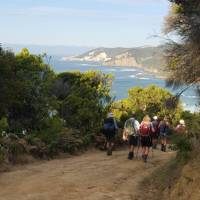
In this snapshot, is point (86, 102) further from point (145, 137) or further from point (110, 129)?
point (145, 137)

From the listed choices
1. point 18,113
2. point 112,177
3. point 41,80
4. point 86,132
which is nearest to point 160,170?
point 112,177

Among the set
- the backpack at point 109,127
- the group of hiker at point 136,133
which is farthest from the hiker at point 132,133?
the backpack at point 109,127

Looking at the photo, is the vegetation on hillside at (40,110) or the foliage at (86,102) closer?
the vegetation on hillside at (40,110)

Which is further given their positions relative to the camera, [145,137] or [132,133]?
[132,133]

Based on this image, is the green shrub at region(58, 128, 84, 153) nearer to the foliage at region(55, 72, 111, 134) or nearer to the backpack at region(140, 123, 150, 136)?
the foliage at region(55, 72, 111, 134)

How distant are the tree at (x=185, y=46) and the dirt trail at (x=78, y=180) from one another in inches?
121

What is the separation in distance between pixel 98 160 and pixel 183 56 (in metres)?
4.43

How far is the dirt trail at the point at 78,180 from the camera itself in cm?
1082

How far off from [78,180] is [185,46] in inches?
255

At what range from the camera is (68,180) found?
39.8 ft

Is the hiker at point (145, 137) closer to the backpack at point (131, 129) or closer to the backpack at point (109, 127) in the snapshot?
the backpack at point (131, 129)

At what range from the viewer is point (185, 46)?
16828 millimetres

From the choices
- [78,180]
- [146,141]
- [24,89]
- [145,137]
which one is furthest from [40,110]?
[78,180]

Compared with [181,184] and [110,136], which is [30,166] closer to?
[110,136]
